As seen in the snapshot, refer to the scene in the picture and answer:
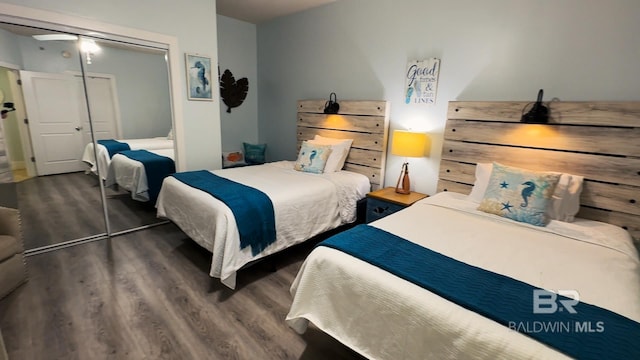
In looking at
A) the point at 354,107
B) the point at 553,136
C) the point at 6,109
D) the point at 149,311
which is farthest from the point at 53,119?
the point at 553,136

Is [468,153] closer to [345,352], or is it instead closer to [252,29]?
[345,352]

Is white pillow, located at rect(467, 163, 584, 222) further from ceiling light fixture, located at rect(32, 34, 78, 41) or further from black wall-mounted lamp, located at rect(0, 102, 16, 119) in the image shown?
black wall-mounted lamp, located at rect(0, 102, 16, 119)

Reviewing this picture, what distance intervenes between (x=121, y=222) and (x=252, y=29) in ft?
10.9

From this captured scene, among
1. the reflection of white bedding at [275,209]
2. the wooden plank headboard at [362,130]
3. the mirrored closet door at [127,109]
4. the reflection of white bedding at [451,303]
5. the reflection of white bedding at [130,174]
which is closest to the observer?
the reflection of white bedding at [451,303]

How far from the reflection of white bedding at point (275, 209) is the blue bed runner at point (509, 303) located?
935 millimetres

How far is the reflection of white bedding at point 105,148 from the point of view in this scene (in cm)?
301

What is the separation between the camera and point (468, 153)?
2.68m

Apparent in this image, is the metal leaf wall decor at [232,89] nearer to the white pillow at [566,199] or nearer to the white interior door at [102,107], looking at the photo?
the white interior door at [102,107]

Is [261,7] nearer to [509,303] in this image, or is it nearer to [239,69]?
[239,69]

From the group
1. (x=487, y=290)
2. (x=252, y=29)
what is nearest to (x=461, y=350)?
(x=487, y=290)

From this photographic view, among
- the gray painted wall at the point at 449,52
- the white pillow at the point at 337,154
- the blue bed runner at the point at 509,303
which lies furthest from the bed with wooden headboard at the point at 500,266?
the white pillow at the point at 337,154

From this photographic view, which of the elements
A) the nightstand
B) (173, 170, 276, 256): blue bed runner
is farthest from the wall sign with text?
(173, 170, 276, 256): blue bed runner

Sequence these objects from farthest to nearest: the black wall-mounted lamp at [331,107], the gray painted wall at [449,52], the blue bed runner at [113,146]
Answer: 1. the black wall-mounted lamp at [331,107]
2. the blue bed runner at [113,146]
3. the gray painted wall at [449,52]

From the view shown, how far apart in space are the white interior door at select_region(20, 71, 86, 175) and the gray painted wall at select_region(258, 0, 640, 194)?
248 centimetres
